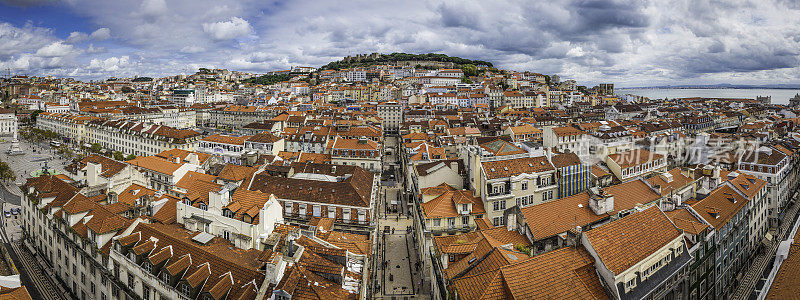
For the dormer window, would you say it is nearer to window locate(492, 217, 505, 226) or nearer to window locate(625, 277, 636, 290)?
window locate(625, 277, 636, 290)

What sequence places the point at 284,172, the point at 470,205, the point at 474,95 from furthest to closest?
1. the point at 474,95
2. the point at 284,172
3. the point at 470,205

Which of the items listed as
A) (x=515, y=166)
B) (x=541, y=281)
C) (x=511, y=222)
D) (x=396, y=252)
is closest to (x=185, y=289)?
(x=541, y=281)

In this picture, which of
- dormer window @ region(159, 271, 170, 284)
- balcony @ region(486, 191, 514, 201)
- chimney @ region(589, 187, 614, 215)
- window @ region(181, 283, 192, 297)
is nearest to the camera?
window @ region(181, 283, 192, 297)

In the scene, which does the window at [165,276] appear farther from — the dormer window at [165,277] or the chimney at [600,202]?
the chimney at [600,202]

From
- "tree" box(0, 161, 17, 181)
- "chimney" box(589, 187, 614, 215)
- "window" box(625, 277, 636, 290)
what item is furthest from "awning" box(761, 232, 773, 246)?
"tree" box(0, 161, 17, 181)

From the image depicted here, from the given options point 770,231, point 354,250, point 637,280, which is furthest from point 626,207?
point 770,231

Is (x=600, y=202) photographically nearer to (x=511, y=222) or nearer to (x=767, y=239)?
(x=511, y=222)

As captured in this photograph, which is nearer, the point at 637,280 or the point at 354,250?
the point at 637,280

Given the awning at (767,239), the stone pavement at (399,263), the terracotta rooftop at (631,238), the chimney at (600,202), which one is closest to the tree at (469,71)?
the awning at (767,239)

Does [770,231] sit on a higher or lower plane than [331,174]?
lower

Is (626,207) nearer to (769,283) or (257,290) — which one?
(769,283)

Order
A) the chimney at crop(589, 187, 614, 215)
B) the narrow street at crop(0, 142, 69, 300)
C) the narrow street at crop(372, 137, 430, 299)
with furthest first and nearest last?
the narrow street at crop(0, 142, 69, 300)
the narrow street at crop(372, 137, 430, 299)
the chimney at crop(589, 187, 614, 215)
